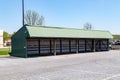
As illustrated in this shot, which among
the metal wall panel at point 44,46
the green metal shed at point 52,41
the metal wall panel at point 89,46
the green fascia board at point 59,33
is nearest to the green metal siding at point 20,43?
the green metal shed at point 52,41

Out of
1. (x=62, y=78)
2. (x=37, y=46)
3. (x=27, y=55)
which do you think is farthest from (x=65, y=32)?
(x=62, y=78)

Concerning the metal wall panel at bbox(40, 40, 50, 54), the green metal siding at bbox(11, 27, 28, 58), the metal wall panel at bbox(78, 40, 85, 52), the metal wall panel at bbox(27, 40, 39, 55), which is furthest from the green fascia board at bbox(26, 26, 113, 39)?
the metal wall panel at bbox(27, 40, 39, 55)

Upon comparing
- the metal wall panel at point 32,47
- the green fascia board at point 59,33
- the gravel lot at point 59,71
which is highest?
the green fascia board at point 59,33

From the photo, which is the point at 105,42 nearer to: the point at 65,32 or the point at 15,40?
the point at 65,32

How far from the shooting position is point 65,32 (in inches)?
1243

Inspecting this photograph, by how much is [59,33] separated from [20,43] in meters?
5.71

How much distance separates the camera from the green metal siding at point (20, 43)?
87.5ft

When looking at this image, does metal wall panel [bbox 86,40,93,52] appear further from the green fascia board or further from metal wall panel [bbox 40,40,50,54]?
metal wall panel [bbox 40,40,50,54]

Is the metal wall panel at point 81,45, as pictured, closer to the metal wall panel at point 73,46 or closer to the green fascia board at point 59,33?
the metal wall panel at point 73,46

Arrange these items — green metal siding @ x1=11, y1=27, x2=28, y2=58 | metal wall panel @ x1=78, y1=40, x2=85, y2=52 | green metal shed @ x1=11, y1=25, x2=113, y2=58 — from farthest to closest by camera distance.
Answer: metal wall panel @ x1=78, y1=40, x2=85, y2=52 < green metal shed @ x1=11, y1=25, x2=113, y2=58 < green metal siding @ x1=11, y1=27, x2=28, y2=58

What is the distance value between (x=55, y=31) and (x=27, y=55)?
5224 mm

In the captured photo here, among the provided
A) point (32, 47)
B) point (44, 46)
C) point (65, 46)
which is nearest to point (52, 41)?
point (44, 46)

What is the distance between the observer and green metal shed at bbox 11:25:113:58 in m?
27.0

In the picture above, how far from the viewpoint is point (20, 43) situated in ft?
90.0
